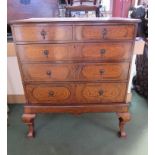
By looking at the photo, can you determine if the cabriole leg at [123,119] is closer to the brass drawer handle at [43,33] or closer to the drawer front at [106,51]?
the drawer front at [106,51]

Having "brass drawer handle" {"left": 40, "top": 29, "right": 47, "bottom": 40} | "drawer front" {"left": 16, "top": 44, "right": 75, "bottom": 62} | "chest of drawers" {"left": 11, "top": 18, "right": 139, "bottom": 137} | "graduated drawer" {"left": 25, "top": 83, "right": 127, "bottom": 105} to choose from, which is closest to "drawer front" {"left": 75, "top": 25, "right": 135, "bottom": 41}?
"chest of drawers" {"left": 11, "top": 18, "right": 139, "bottom": 137}

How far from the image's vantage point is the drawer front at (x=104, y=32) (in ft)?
3.97

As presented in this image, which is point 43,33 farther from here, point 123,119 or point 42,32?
point 123,119

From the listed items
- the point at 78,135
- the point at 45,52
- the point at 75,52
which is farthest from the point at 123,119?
the point at 45,52

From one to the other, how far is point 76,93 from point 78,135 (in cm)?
46

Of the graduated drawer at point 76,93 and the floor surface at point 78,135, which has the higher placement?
the graduated drawer at point 76,93

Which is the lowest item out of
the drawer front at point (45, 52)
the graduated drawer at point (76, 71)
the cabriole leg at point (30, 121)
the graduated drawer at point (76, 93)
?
the cabriole leg at point (30, 121)

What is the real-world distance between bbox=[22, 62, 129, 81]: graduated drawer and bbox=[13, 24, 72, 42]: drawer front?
0.68 feet

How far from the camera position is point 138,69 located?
88.5 inches

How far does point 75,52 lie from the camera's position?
128cm

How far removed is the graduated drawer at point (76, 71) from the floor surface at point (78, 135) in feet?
1.94

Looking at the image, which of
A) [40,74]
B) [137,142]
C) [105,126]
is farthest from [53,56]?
[137,142]

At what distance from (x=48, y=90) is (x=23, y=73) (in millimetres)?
240

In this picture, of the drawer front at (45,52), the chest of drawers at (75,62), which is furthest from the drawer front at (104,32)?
the drawer front at (45,52)
